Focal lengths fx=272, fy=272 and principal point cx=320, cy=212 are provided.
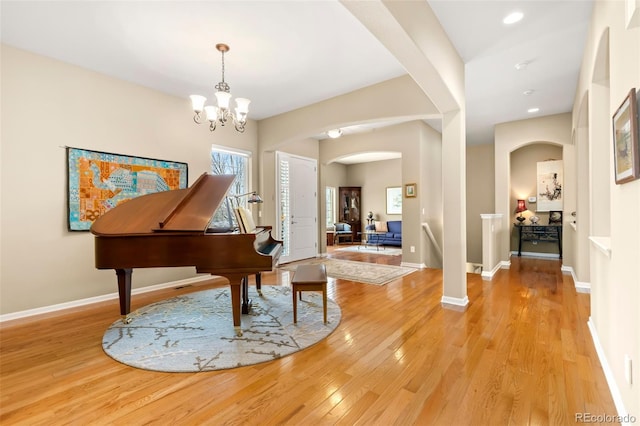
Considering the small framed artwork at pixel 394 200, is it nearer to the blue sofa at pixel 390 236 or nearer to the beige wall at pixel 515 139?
the blue sofa at pixel 390 236

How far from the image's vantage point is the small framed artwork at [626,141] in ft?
4.07

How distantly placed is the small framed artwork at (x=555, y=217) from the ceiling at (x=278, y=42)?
3.21 meters

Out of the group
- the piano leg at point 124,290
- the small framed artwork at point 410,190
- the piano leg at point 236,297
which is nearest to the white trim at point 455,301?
the piano leg at point 236,297

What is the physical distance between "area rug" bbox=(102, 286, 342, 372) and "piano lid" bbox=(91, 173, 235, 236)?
987 mm

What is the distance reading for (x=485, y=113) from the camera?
16.8 ft

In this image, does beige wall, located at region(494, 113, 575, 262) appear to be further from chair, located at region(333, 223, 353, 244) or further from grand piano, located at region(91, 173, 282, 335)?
grand piano, located at region(91, 173, 282, 335)

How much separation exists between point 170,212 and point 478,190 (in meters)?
7.63

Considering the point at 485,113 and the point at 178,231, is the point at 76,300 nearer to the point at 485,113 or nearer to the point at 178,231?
the point at 178,231

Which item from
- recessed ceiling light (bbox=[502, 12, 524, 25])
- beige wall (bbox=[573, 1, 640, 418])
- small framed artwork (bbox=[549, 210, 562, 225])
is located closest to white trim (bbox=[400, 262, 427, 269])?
beige wall (bbox=[573, 1, 640, 418])

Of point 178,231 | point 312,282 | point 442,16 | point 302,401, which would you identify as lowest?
point 302,401

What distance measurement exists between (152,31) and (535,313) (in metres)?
5.03

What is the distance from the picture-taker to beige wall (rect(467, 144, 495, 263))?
24.1 feet

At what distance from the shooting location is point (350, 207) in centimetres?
1030

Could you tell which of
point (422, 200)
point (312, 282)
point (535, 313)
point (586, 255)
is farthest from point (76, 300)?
point (586, 255)
